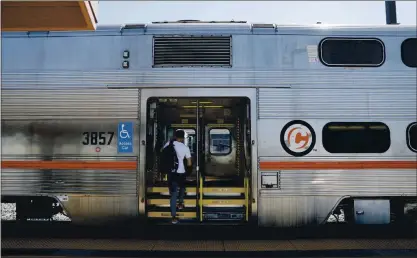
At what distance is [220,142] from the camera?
9328mm

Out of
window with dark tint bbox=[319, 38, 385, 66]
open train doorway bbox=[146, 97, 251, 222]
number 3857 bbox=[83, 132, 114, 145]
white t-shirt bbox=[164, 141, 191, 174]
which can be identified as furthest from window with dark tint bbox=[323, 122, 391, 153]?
number 3857 bbox=[83, 132, 114, 145]

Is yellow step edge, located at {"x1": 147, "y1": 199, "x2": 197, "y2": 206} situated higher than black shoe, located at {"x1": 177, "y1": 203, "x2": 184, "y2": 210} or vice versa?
yellow step edge, located at {"x1": 147, "y1": 199, "x2": 197, "y2": 206}

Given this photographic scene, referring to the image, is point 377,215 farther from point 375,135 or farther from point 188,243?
point 188,243

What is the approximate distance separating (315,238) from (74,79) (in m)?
4.86

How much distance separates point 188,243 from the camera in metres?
6.16

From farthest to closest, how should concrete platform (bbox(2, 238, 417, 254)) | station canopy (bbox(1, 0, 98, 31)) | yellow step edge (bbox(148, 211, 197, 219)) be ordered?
yellow step edge (bbox(148, 211, 197, 219)), concrete platform (bbox(2, 238, 417, 254)), station canopy (bbox(1, 0, 98, 31))

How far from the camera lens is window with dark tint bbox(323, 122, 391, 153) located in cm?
635

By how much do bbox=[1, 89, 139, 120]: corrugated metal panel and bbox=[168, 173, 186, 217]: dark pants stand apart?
4.10 feet

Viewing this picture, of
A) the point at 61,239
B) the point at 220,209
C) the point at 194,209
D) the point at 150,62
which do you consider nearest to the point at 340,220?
the point at 220,209

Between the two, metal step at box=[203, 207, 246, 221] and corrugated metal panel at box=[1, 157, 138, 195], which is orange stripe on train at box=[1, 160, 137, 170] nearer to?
corrugated metal panel at box=[1, 157, 138, 195]

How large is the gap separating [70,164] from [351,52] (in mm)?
5067

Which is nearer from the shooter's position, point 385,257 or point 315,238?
point 385,257

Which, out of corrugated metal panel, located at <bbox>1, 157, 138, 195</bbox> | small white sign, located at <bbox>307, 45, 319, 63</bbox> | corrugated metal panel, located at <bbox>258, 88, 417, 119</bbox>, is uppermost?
small white sign, located at <bbox>307, 45, 319, 63</bbox>

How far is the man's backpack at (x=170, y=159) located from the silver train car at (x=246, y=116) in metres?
0.38
